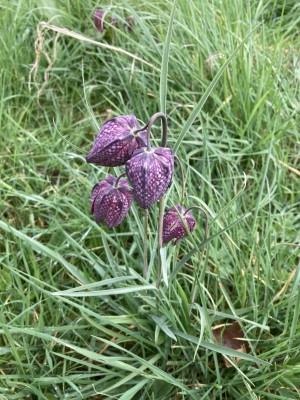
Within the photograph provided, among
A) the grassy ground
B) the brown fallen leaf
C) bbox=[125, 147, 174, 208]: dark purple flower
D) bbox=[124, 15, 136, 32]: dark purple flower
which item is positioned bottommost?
the brown fallen leaf

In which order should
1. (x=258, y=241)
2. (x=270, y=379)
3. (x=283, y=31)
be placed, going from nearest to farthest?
(x=270, y=379) < (x=258, y=241) < (x=283, y=31)

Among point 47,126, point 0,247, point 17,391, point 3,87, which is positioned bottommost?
point 17,391

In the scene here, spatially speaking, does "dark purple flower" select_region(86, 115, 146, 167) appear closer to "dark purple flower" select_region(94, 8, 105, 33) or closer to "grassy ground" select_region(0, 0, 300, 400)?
"grassy ground" select_region(0, 0, 300, 400)

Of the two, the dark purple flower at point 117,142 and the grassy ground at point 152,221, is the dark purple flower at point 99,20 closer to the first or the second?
the grassy ground at point 152,221

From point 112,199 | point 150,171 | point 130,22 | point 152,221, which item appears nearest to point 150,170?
point 150,171

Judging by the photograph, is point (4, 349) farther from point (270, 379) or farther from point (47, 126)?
point (47, 126)

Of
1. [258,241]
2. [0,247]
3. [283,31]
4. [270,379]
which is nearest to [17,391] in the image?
[0,247]

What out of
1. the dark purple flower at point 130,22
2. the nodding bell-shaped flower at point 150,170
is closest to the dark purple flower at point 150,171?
A: the nodding bell-shaped flower at point 150,170

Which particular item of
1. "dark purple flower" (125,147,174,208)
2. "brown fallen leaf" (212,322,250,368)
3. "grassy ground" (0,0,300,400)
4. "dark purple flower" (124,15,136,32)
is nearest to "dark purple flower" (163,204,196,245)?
"grassy ground" (0,0,300,400)
